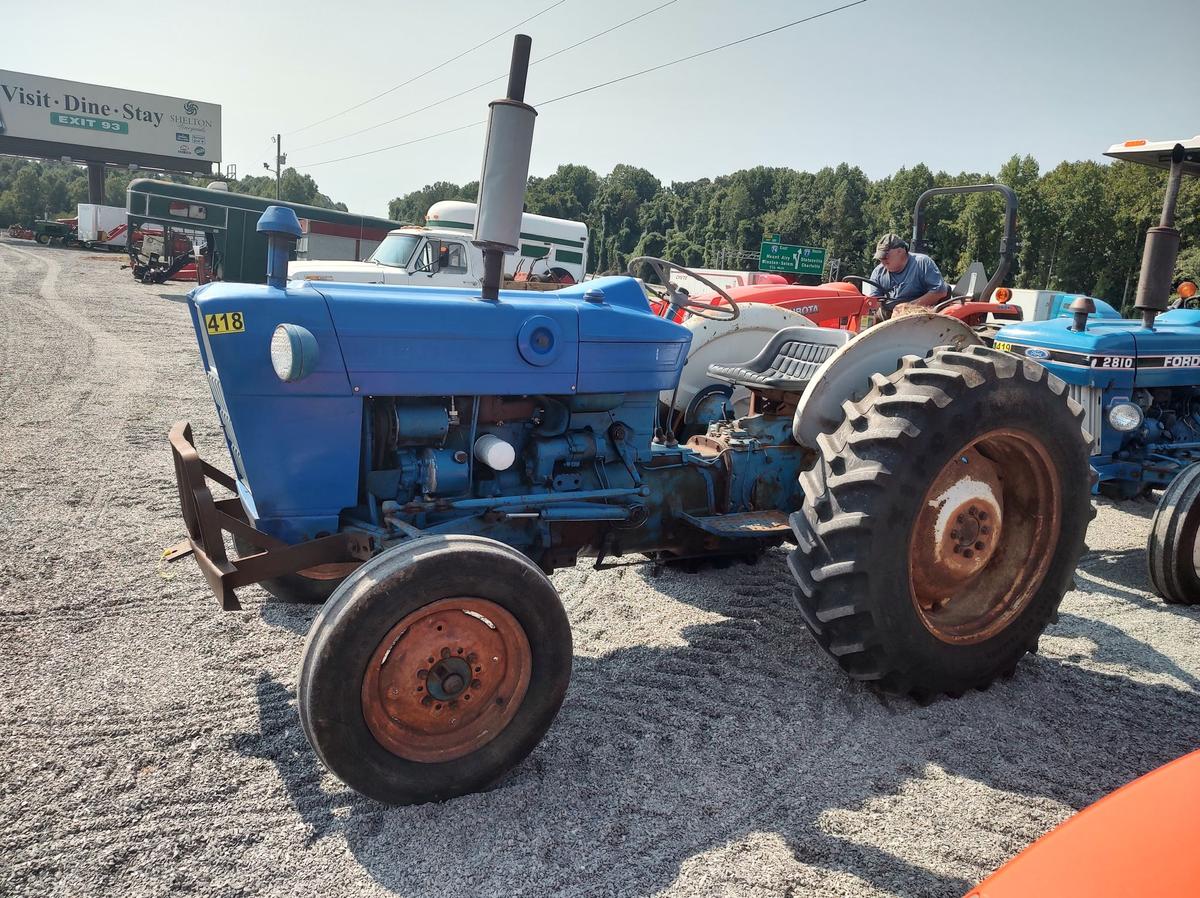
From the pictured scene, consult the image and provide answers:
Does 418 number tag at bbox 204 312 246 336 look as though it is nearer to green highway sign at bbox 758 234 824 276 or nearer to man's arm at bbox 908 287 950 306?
man's arm at bbox 908 287 950 306

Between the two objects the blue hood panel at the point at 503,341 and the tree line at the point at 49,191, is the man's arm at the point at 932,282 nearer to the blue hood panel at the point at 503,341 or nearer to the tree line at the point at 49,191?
the blue hood panel at the point at 503,341

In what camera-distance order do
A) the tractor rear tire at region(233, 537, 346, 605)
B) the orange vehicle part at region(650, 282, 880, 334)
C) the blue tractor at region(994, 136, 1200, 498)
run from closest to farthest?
the tractor rear tire at region(233, 537, 346, 605), the blue tractor at region(994, 136, 1200, 498), the orange vehicle part at region(650, 282, 880, 334)

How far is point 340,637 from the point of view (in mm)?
2291

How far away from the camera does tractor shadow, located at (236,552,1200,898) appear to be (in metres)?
2.29

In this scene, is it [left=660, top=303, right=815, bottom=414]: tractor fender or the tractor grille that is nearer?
[left=660, top=303, right=815, bottom=414]: tractor fender

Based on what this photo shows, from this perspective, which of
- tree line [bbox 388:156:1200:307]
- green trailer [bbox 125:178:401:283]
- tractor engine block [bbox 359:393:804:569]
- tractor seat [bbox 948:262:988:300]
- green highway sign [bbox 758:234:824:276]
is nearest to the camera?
tractor engine block [bbox 359:393:804:569]

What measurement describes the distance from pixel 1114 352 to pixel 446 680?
5.07 metres

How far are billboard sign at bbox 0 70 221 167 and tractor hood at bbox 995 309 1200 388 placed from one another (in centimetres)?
5484

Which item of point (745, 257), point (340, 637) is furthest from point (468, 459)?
point (745, 257)

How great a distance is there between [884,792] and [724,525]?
1.29m

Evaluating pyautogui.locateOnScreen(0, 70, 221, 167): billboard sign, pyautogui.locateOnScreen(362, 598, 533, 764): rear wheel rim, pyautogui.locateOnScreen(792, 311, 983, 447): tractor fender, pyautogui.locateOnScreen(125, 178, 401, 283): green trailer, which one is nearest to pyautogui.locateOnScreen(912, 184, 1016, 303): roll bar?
pyautogui.locateOnScreen(792, 311, 983, 447): tractor fender

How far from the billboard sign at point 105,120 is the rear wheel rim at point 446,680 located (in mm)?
56371

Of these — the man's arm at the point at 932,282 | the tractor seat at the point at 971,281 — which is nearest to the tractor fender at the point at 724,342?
the man's arm at the point at 932,282

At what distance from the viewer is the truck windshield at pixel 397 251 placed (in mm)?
13656
